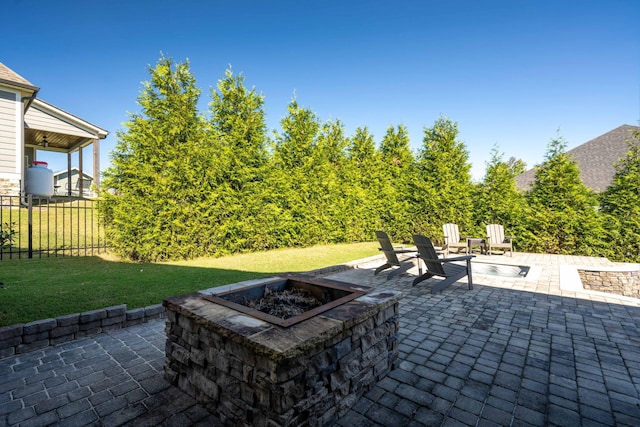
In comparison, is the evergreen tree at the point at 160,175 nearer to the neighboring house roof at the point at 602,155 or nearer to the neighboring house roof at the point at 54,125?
the neighboring house roof at the point at 54,125

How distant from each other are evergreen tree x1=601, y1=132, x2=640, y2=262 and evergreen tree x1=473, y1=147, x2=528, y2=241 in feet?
7.60

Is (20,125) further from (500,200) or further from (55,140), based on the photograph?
(500,200)

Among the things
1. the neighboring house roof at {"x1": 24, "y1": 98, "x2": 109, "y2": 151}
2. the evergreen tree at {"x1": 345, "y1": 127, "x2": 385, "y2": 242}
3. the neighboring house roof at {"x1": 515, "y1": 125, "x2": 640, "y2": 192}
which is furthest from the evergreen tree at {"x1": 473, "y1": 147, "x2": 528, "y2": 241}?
the neighboring house roof at {"x1": 24, "y1": 98, "x2": 109, "y2": 151}

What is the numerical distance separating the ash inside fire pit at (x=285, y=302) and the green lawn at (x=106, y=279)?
2170mm

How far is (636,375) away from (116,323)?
546 centimetres

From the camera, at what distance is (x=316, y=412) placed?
6.16ft

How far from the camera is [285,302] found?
2855mm

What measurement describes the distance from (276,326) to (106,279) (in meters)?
4.71

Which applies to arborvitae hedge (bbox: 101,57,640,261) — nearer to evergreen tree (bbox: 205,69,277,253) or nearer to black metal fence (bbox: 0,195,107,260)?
evergreen tree (bbox: 205,69,277,253)

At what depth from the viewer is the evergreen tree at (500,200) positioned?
10.4 m

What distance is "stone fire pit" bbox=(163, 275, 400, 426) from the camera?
1719 millimetres

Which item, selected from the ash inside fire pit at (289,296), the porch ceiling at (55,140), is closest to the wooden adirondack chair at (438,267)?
the ash inside fire pit at (289,296)

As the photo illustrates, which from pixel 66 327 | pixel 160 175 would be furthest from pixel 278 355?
pixel 160 175

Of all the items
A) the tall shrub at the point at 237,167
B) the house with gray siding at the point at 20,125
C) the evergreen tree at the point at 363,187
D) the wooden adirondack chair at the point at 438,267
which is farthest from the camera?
the evergreen tree at the point at 363,187
